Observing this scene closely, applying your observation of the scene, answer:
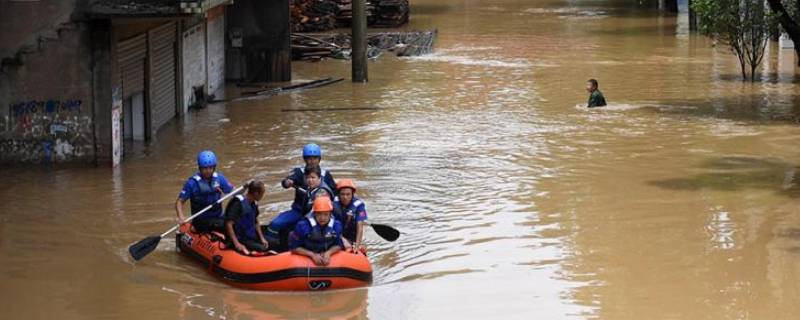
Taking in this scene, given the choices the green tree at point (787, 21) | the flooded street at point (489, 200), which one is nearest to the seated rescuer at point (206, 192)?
the flooded street at point (489, 200)

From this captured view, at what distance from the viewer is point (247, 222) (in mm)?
15734

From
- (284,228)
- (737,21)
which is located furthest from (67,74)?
(737,21)

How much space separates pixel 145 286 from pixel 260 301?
1.57 m

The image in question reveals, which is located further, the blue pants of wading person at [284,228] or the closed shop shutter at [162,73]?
the closed shop shutter at [162,73]

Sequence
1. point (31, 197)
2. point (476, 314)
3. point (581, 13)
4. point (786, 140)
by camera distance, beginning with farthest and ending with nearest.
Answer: point (581, 13)
point (786, 140)
point (31, 197)
point (476, 314)

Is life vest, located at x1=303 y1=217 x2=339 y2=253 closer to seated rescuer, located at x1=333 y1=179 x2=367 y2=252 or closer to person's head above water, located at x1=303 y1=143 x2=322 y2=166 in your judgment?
seated rescuer, located at x1=333 y1=179 x2=367 y2=252

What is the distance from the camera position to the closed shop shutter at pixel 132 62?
76.5 ft

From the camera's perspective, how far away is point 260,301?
14.7 metres

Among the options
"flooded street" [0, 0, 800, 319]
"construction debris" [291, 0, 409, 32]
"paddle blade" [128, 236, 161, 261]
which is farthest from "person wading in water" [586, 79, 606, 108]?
"construction debris" [291, 0, 409, 32]

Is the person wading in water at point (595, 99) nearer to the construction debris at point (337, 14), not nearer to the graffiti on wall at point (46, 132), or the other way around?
the graffiti on wall at point (46, 132)

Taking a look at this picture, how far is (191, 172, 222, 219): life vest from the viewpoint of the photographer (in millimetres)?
16281

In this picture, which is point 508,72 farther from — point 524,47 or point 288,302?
point 288,302

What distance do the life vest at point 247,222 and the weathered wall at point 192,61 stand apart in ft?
43.7

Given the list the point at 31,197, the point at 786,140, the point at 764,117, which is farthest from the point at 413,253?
the point at 764,117
